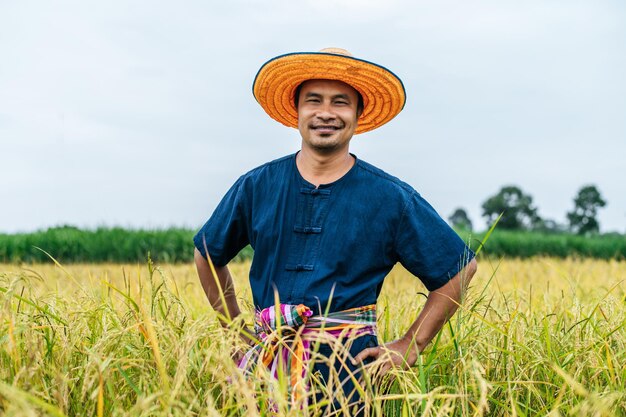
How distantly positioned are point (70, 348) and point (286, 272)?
847mm

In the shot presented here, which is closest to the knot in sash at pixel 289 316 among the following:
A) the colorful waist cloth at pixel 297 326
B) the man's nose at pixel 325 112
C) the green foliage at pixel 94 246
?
the colorful waist cloth at pixel 297 326

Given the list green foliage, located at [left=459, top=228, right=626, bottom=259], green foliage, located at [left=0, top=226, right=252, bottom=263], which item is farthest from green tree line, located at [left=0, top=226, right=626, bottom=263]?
green foliage, located at [left=459, top=228, right=626, bottom=259]

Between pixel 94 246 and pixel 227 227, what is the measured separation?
424 inches

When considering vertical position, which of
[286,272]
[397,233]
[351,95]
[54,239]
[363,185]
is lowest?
[54,239]

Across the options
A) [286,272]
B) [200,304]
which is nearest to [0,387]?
[286,272]

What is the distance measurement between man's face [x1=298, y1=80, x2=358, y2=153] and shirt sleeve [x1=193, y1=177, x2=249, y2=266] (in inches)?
15.7

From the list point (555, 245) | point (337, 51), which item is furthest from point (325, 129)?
point (555, 245)

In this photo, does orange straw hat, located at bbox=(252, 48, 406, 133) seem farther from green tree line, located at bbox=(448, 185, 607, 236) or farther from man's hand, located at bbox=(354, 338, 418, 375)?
green tree line, located at bbox=(448, 185, 607, 236)

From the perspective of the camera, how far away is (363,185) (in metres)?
2.67

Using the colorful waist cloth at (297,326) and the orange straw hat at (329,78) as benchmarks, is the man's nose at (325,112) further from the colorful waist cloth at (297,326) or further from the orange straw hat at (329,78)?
the colorful waist cloth at (297,326)

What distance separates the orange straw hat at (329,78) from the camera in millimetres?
2643

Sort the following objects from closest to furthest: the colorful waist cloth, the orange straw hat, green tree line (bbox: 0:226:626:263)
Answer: the colorful waist cloth < the orange straw hat < green tree line (bbox: 0:226:626:263)

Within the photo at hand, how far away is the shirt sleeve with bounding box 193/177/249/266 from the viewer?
2852 mm

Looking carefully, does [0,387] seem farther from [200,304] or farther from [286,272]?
[200,304]
